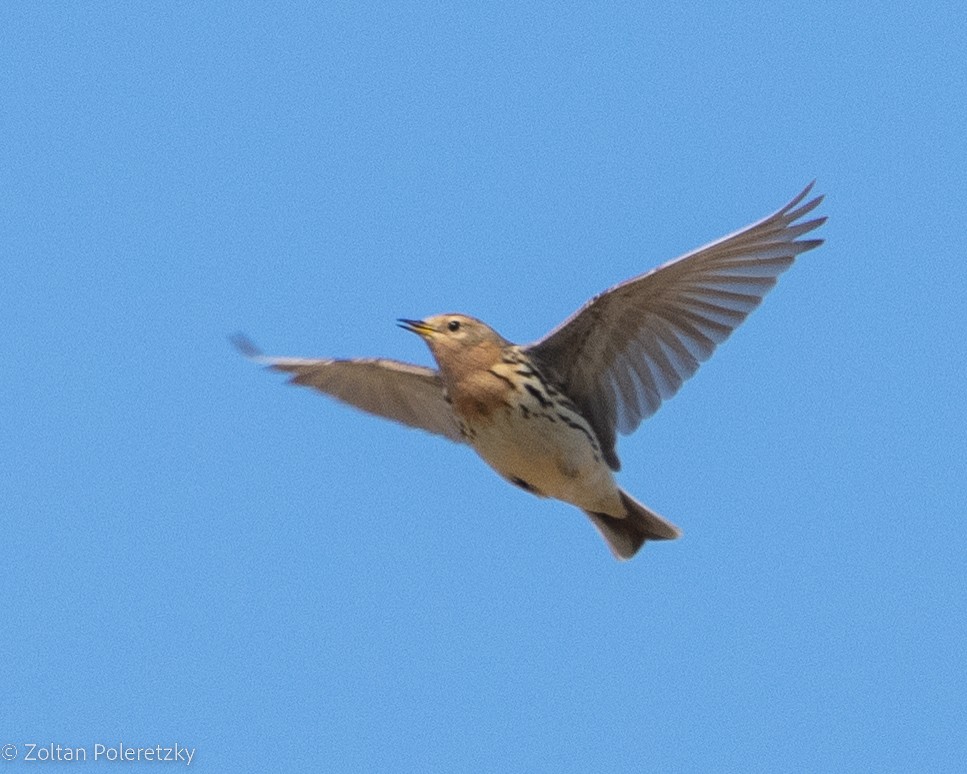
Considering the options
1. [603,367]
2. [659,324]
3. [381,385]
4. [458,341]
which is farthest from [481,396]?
A: [381,385]

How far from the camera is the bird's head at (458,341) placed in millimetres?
12805

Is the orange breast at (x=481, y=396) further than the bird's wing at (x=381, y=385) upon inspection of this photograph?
No

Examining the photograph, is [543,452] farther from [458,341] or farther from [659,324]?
[659,324]

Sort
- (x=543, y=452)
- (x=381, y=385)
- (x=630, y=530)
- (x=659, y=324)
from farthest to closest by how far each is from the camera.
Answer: (x=381, y=385) < (x=630, y=530) < (x=659, y=324) < (x=543, y=452)

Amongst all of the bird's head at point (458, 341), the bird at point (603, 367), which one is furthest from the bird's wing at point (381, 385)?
the bird's head at point (458, 341)

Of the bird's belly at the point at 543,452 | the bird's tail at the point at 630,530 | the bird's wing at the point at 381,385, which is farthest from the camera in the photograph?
the bird's wing at the point at 381,385

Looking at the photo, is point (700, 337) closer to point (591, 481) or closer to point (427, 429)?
point (591, 481)

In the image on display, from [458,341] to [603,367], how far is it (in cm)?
123

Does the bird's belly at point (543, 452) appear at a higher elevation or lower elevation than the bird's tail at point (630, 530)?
higher

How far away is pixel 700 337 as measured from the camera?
13133 millimetres

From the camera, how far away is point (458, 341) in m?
12.9

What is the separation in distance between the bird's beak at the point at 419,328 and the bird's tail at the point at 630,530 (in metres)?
2.07

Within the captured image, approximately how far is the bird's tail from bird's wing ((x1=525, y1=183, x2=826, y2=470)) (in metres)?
0.60

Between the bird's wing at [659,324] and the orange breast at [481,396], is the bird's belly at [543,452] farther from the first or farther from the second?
the bird's wing at [659,324]
